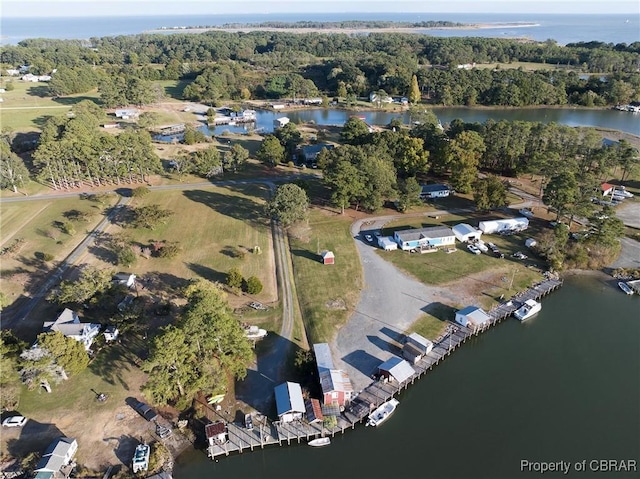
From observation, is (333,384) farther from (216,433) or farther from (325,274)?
(325,274)

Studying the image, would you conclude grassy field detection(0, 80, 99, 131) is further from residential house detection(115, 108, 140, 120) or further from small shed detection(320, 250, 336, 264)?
small shed detection(320, 250, 336, 264)

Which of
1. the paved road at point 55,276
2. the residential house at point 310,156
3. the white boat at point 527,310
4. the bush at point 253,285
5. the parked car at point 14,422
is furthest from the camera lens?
the residential house at point 310,156

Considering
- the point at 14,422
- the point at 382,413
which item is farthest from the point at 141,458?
the point at 382,413

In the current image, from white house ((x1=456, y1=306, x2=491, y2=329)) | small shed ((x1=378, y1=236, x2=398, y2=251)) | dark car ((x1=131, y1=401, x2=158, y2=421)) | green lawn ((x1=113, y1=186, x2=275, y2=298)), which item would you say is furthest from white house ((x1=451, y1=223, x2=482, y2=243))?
dark car ((x1=131, y1=401, x2=158, y2=421))

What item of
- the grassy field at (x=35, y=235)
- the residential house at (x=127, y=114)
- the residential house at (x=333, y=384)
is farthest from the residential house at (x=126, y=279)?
the residential house at (x=127, y=114)

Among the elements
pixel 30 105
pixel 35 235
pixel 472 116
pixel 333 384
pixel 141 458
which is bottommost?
pixel 141 458

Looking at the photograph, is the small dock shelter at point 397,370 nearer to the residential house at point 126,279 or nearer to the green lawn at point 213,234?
the green lawn at point 213,234
